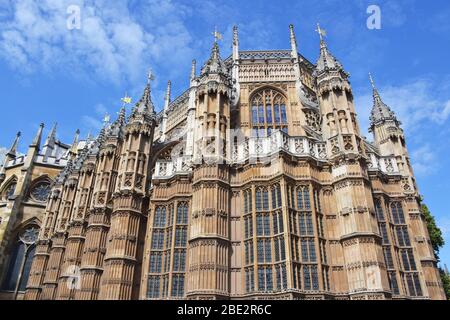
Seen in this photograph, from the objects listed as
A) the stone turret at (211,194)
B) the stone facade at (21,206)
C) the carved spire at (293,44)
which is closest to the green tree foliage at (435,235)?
the carved spire at (293,44)

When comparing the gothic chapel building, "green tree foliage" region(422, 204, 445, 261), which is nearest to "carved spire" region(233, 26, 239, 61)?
the gothic chapel building

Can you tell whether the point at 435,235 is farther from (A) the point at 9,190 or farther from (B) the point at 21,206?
(A) the point at 9,190

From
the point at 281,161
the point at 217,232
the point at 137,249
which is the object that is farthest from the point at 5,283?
the point at 281,161

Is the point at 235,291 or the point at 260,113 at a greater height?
the point at 260,113

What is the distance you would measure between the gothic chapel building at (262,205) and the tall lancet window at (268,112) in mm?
104

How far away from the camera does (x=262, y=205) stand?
66.1 ft

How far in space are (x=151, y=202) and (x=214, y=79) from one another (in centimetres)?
942

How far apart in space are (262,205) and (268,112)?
1056cm

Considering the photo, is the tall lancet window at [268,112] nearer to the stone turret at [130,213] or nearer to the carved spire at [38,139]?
the stone turret at [130,213]

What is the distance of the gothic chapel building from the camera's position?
1827cm

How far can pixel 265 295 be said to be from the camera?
57.2 feet

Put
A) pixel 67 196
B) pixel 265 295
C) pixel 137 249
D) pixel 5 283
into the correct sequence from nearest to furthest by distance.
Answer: pixel 265 295, pixel 137 249, pixel 67 196, pixel 5 283

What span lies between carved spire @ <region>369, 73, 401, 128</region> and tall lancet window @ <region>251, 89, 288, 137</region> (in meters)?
7.72
